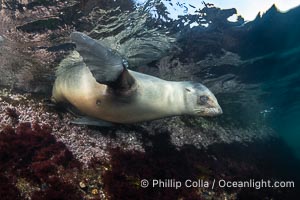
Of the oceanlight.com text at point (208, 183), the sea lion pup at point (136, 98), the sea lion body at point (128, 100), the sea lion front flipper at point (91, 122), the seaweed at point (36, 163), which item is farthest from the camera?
the sea lion front flipper at point (91, 122)

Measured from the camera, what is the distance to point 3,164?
516cm

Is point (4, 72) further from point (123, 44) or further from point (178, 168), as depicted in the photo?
point (178, 168)

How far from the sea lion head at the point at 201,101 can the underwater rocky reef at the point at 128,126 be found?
5.96 feet

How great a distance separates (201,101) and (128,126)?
260 centimetres

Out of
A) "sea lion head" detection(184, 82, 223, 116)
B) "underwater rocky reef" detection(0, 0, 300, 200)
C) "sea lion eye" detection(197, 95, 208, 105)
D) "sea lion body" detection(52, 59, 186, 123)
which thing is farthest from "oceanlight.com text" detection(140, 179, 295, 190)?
"sea lion eye" detection(197, 95, 208, 105)

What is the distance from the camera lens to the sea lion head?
5612 mm

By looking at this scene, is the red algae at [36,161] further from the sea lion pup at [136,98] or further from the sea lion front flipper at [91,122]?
the sea lion pup at [136,98]

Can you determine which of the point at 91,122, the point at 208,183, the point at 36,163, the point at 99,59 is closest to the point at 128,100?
the point at 99,59

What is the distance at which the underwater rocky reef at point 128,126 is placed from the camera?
557 centimetres

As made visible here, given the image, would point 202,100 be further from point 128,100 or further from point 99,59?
point 99,59

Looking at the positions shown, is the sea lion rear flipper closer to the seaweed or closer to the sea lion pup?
the sea lion pup

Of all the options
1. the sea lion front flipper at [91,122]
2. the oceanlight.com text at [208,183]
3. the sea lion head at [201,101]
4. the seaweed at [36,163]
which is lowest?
the oceanlight.com text at [208,183]

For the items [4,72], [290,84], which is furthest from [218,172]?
[290,84]

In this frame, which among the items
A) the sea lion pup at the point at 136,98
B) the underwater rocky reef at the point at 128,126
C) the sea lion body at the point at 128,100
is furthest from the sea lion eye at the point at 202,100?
the underwater rocky reef at the point at 128,126
